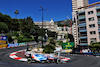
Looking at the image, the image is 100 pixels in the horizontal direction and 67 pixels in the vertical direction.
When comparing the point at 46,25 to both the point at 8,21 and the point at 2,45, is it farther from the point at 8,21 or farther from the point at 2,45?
the point at 2,45

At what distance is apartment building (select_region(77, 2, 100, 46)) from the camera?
2947 centimetres

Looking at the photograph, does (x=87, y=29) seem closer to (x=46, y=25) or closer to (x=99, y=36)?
(x=99, y=36)

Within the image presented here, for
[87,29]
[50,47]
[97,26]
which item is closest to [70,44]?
[87,29]

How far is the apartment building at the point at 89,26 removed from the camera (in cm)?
2947

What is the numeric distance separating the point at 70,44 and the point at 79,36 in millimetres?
6029

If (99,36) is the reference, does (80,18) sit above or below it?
above

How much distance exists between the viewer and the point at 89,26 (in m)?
31.1

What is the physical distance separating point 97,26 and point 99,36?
3.26 m

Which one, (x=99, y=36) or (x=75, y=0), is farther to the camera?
(x=75, y=0)

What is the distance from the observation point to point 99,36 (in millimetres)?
28812

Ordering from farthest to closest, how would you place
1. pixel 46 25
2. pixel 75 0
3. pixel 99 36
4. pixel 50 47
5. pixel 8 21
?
pixel 46 25
pixel 8 21
pixel 75 0
pixel 99 36
pixel 50 47

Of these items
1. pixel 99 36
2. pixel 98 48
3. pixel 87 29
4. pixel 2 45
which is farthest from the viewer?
pixel 2 45

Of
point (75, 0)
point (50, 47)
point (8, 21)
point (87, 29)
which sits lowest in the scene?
point (50, 47)

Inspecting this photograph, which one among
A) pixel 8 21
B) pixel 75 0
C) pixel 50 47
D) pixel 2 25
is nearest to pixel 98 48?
pixel 50 47
